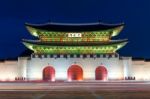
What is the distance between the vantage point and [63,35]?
59.9 metres

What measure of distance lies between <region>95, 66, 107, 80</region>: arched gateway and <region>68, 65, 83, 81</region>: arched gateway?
2.26 metres

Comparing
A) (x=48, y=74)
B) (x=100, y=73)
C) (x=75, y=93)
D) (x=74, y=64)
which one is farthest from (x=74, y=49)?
(x=75, y=93)

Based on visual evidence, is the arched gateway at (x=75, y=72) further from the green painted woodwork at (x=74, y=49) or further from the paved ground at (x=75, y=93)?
the paved ground at (x=75, y=93)

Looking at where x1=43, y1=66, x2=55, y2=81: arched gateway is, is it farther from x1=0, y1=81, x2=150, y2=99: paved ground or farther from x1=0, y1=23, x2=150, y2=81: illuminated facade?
x1=0, y1=81, x2=150, y2=99: paved ground

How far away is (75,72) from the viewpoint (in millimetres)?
57875

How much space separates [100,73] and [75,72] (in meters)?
3.54

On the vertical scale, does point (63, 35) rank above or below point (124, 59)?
above

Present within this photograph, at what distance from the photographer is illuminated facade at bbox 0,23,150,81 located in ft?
186

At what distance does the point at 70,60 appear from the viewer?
188 feet

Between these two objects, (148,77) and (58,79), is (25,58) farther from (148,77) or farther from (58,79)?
(148,77)

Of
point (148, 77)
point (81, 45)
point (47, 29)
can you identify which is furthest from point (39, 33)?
point (148, 77)

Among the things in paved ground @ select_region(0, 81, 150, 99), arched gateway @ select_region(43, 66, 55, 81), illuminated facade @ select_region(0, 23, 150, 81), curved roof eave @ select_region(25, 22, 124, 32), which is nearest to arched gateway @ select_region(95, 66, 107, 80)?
illuminated facade @ select_region(0, 23, 150, 81)

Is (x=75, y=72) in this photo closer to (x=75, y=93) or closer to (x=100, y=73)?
(x=100, y=73)

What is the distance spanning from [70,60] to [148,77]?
1121 centimetres
